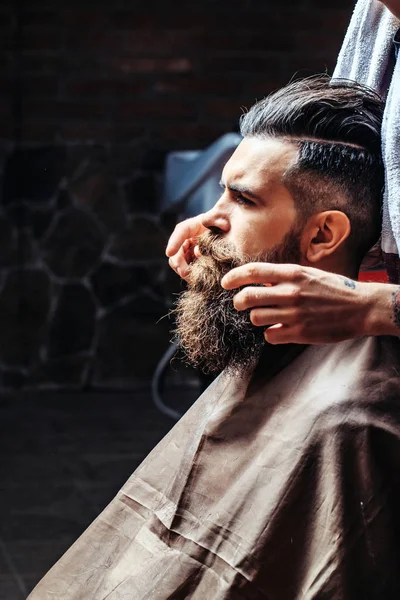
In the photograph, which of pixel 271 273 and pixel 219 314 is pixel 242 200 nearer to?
pixel 219 314

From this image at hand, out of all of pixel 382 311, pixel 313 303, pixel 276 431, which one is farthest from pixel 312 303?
pixel 276 431

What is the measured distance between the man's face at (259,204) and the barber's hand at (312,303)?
0.87 feet

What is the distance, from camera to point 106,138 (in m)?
5.15

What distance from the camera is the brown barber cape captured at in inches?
47.7

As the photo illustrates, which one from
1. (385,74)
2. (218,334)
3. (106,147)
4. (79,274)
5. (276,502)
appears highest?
(385,74)

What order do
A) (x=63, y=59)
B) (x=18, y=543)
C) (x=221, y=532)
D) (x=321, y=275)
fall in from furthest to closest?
1. (x=63, y=59)
2. (x=18, y=543)
3. (x=221, y=532)
4. (x=321, y=275)

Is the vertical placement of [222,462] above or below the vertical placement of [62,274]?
above

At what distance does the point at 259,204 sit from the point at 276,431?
1.23 ft

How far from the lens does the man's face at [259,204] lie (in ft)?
4.74

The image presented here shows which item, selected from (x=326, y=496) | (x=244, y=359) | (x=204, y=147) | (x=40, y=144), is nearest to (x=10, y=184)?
(x=40, y=144)

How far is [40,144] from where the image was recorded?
5.10 meters

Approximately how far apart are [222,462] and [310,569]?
255mm

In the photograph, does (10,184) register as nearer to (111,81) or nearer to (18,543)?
(111,81)

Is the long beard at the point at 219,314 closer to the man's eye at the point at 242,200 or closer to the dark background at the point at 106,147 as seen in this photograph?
the man's eye at the point at 242,200
